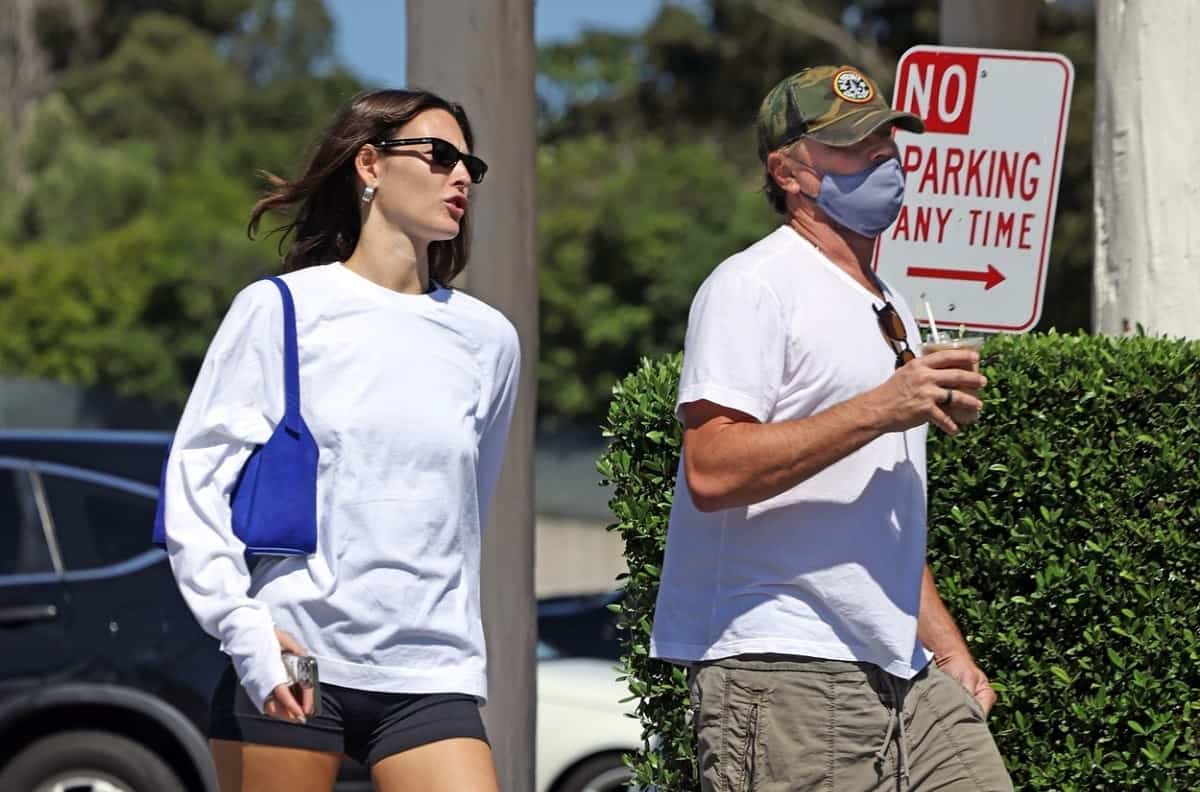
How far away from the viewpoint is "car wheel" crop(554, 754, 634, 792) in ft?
24.4

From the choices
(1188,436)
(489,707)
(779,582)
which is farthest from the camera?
(489,707)

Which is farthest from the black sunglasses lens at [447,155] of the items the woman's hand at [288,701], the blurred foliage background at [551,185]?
the blurred foliage background at [551,185]

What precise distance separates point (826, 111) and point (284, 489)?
1.12 m

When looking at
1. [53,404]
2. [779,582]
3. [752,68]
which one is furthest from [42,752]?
[752,68]

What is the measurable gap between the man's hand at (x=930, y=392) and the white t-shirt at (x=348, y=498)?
2.56ft

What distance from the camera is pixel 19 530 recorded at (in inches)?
279

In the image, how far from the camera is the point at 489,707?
5266 millimetres

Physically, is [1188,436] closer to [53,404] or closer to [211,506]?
[211,506]

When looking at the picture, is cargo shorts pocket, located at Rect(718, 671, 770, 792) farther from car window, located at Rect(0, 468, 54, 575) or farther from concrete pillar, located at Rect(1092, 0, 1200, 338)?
car window, located at Rect(0, 468, 54, 575)

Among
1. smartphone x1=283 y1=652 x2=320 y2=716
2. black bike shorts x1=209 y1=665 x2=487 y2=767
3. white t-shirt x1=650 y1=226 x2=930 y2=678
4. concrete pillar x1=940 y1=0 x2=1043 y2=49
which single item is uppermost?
concrete pillar x1=940 y1=0 x2=1043 y2=49

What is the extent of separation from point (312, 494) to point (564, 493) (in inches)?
820

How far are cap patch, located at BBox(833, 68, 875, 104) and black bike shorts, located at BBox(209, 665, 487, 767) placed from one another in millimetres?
1221

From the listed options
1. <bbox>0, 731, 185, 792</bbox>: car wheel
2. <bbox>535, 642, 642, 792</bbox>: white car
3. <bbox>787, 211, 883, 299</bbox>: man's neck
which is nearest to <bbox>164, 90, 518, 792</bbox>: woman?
<bbox>787, 211, 883, 299</bbox>: man's neck

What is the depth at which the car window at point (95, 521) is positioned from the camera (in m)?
7.06
